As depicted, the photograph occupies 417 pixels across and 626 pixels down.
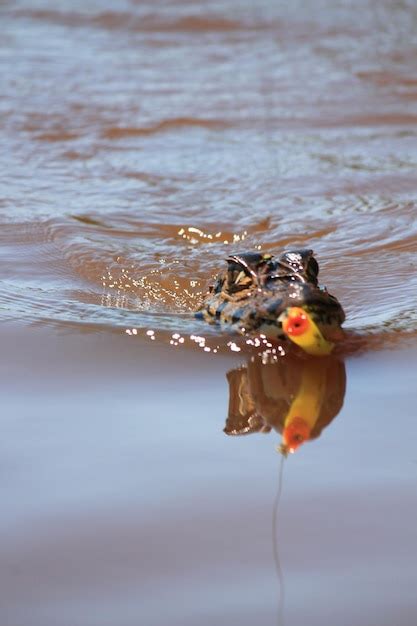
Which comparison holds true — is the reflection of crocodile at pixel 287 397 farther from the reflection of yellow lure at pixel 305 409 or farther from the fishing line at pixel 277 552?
the fishing line at pixel 277 552

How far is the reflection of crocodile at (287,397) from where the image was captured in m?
4.12

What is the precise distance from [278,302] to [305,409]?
46cm

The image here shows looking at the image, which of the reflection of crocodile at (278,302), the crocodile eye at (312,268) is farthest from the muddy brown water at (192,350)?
the crocodile eye at (312,268)

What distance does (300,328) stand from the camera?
444cm

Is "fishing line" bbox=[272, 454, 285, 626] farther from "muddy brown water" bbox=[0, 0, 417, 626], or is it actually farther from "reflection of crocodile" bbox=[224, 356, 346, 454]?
"reflection of crocodile" bbox=[224, 356, 346, 454]

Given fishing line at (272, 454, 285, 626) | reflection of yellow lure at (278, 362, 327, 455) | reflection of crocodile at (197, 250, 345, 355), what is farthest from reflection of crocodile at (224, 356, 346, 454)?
fishing line at (272, 454, 285, 626)

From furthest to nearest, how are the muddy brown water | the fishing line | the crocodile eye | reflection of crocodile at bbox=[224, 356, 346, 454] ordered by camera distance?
the crocodile eye
reflection of crocodile at bbox=[224, 356, 346, 454]
the muddy brown water
the fishing line

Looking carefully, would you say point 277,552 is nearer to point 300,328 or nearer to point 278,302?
point 300,328

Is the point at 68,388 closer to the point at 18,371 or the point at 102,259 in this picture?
the point at 18,371

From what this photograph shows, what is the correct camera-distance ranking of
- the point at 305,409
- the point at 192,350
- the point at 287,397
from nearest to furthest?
the point at 305,409, the point at 287,397, the point at 192,350

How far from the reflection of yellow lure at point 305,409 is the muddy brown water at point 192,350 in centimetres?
3

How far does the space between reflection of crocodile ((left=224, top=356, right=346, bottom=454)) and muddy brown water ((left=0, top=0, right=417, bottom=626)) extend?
0.05 feet

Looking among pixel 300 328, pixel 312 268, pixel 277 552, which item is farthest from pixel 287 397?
pixel 277 552

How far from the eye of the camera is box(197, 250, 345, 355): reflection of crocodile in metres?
4.44
